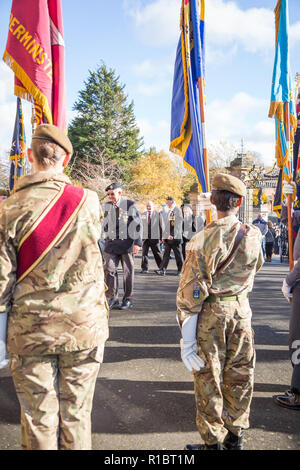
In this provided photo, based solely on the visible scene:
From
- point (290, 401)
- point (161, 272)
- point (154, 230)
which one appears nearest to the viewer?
point (290, 401)

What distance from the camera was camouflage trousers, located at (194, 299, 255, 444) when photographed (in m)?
2.29

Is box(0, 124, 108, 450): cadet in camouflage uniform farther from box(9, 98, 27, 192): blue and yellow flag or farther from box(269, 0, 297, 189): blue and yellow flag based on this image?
box(9, 98, 27, 192): blue and yellow flag

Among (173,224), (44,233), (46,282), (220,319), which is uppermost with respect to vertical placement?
(173,224)

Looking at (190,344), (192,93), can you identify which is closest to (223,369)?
(190,344)

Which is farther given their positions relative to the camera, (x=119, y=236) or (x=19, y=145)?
(x=19, y=145)

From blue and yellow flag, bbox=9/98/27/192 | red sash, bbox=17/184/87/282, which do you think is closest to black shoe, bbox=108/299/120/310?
red sash, bbox=17/184/87/282

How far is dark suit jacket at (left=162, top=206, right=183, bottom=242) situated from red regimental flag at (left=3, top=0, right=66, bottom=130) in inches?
261

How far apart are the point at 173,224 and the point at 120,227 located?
178 inches

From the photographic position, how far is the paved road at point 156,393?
2.60m

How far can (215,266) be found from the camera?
230cm

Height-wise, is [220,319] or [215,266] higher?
[215,266]

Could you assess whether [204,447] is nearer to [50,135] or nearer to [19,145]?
[50,135]

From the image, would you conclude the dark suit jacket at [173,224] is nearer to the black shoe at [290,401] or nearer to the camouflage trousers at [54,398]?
the black shoe at [290,401]

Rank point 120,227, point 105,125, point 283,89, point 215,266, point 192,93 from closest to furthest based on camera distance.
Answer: point 215,266 → point 192,93 → point 283,89 → point 120,227 → point 105,125
